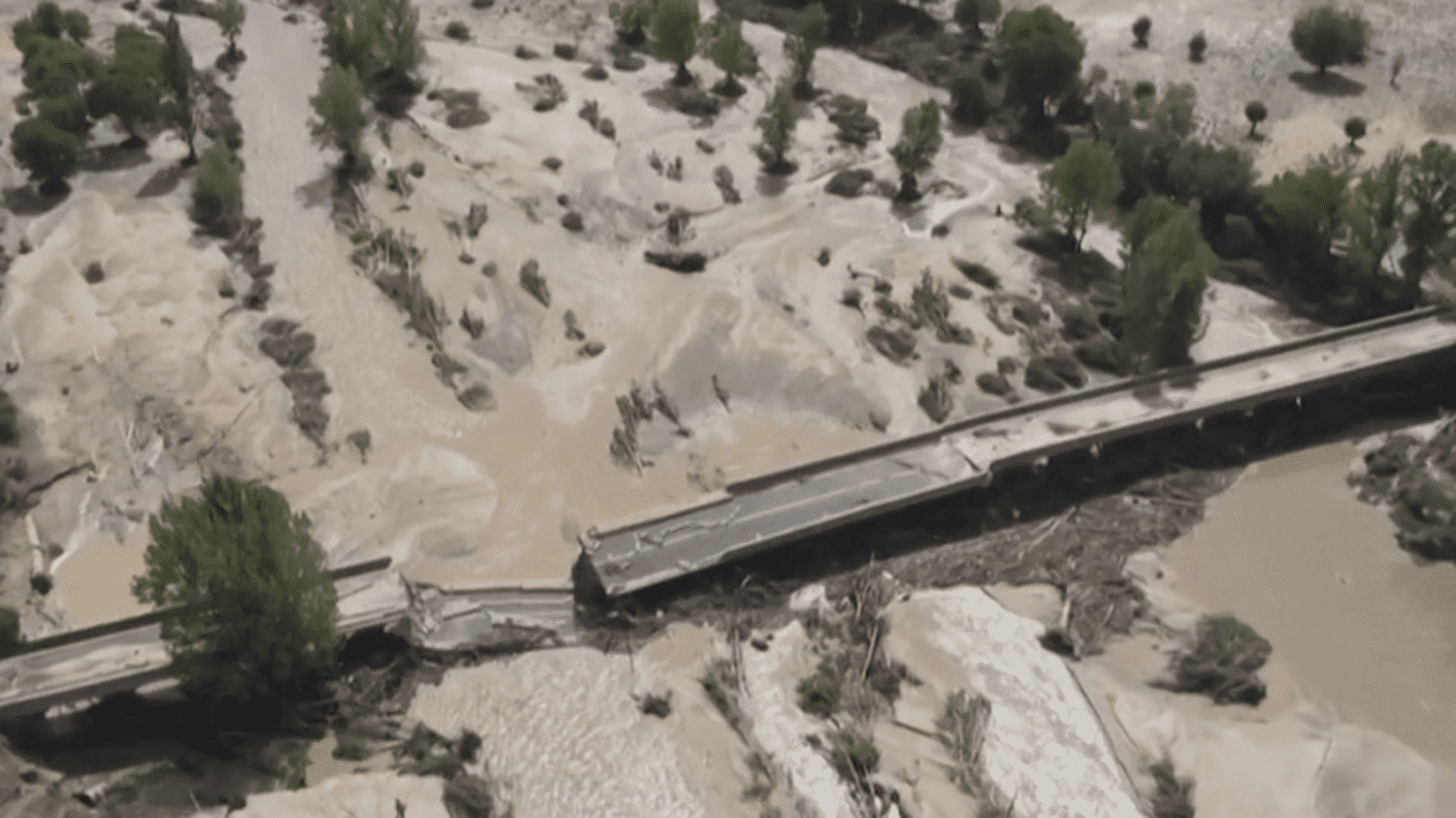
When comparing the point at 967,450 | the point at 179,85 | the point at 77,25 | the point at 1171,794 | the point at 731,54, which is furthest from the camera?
the point at 77,25

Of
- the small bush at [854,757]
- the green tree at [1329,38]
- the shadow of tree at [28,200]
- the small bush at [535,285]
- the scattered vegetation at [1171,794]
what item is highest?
the green tree at [1329,38]

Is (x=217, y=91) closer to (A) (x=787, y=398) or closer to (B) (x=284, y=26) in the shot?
(B) (x=284, y=26)

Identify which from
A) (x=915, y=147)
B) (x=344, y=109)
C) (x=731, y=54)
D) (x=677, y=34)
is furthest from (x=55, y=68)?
(x=915, y=147)

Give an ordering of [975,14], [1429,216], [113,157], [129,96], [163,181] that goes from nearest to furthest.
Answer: [1429,216] → [163,181] → [129,96] → [113,157] → [975,14]

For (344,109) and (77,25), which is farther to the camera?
(77,25)

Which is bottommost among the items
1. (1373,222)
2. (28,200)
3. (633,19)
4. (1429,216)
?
(28,200)

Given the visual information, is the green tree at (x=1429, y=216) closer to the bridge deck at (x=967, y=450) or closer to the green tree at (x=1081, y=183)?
the bridge deck at (x=967, y=450)

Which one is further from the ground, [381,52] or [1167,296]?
[1167,296]

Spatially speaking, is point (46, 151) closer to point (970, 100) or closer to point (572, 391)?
point (572, 391)

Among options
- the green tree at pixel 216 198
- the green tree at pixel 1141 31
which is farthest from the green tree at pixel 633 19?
the green tree at pixel 1141 31
